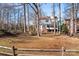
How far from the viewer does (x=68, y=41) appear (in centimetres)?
343

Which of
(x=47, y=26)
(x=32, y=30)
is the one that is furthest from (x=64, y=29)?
(x=32, y=30)

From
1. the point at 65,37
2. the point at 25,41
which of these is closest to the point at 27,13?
the point at 25,41

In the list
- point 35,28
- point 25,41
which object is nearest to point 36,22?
point 35,28

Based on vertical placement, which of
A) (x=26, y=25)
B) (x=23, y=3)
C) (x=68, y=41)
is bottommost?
(x=68, y=41)

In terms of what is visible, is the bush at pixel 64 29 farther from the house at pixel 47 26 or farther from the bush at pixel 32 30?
the bush at pixel 32 30

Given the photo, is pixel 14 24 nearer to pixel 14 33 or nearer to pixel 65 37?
pixel 14 33

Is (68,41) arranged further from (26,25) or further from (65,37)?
(26,25)

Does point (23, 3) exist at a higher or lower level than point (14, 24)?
higher

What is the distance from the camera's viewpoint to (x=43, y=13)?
3.46 m

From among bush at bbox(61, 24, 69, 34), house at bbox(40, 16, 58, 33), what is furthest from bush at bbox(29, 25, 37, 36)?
bush at bbox(61, 24, 69, 34)

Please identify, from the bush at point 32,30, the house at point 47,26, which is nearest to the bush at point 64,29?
the house at point 47,26

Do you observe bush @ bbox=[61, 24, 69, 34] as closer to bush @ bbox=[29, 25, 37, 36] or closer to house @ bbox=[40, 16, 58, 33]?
house @ bbox=[40, 16, 58, 33]

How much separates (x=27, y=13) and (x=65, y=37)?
1.92 feet

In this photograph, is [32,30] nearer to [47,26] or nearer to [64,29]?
[47,26]
